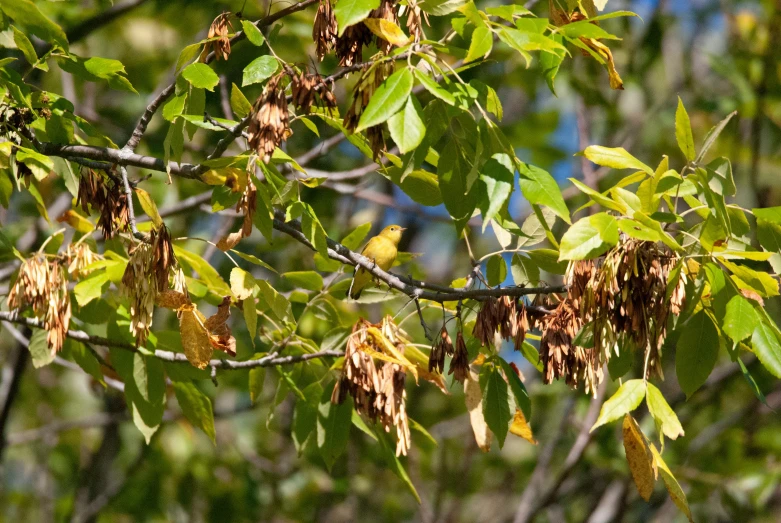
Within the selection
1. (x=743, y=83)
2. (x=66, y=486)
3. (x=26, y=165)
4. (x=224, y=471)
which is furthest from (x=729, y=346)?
(x=66, y=486)

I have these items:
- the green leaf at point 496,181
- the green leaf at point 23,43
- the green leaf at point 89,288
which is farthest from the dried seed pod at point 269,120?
the green leaf at point 23,43

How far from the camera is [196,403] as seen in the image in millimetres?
2637

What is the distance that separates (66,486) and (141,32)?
158 inches

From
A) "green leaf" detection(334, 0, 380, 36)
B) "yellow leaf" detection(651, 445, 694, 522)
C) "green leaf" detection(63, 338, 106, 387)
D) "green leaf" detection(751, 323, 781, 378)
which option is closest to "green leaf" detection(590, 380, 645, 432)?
"yellow leaf" detection(651, 445, 694, 522)

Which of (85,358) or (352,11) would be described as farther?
(85,358)

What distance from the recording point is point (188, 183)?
577cm

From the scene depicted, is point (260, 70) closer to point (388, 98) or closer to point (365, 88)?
point (365, 88)

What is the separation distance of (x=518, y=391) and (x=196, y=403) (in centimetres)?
105

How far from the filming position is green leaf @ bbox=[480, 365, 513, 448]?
228cm

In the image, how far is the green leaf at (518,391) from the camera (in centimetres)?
229

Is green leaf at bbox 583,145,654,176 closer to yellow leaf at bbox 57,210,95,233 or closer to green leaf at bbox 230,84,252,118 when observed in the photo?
green leaf at bbox 230,84,252,118

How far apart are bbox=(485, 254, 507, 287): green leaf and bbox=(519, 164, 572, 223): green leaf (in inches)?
22.5

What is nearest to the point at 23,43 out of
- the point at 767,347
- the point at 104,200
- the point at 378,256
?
the point at 104,200

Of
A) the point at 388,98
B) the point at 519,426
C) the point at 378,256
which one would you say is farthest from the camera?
the point at 378,256
